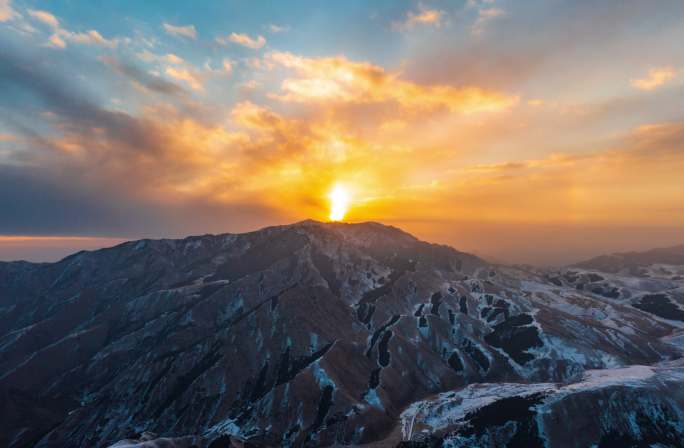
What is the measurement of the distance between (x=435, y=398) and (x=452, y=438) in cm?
5260

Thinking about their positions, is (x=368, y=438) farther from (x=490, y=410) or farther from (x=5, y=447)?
(x=5, y=447)

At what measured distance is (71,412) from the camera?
607 ft

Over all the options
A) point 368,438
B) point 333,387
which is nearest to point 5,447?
point 333,387

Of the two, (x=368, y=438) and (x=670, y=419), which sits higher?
(x=670, y=419)

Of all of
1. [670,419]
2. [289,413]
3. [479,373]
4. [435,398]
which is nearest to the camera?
[670,419]

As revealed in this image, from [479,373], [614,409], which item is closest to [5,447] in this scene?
[479,373]

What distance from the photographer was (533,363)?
628 feet

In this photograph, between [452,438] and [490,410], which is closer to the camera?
[452,438]

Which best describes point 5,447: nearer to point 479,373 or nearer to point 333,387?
point 333,387

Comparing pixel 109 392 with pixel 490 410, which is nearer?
pixel 490 410

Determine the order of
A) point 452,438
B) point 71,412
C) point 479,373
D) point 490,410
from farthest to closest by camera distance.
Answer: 1. point 479,373
2. point 71,412
3. point 490,410
4. point 452,438

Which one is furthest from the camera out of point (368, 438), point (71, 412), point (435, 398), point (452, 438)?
point (71, 412)

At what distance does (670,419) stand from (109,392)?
765 ft

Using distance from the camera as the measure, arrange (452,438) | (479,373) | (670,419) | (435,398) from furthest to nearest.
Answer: (479,373), (435,398), (452,438), (670,419)
